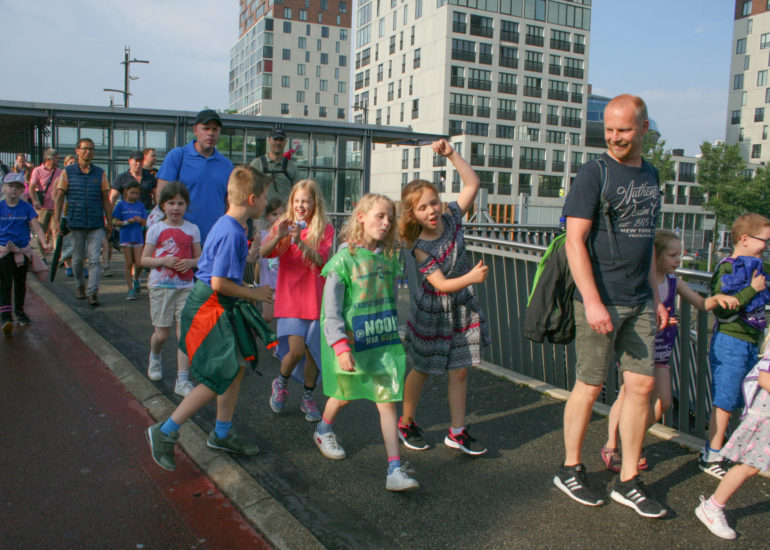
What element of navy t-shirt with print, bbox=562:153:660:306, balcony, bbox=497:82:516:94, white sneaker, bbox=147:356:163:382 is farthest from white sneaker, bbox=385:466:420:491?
balcony, bbox=497:82:516:94

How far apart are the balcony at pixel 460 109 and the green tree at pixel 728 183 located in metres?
26.9

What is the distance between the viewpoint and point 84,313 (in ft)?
26.8

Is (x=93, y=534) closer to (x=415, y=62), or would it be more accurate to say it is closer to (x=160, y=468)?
(x=160, y=468)

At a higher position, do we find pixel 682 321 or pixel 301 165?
pixel 301 165

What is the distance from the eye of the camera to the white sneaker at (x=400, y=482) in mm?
3475

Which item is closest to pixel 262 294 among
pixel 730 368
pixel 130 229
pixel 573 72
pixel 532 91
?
pixel 730 368

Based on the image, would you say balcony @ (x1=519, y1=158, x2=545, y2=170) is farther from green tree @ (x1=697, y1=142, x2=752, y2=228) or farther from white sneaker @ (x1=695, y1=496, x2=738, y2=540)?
white sneaker @ (x1=695, y1=496, x2=738, y2=540)

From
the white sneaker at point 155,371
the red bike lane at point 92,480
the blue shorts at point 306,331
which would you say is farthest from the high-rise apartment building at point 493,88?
the blue shorts at point 306,331

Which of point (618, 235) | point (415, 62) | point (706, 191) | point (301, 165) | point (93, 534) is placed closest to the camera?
point (93, 534)

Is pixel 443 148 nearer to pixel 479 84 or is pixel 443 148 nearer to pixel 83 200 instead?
pixel 83 200

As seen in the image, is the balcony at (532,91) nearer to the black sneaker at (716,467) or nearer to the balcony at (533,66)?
the balcony at (533,66)

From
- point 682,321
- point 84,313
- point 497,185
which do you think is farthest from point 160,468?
point 497,185

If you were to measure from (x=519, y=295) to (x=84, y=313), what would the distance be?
17.6 ft

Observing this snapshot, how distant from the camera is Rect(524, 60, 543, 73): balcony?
277 feet
